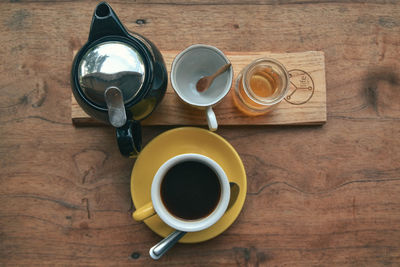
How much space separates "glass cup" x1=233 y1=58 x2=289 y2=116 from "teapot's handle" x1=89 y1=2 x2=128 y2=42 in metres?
0.29

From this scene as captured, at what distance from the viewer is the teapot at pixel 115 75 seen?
0.57m

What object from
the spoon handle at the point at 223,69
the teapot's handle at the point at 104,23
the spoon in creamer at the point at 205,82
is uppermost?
the teapot's handle at the point at 104,23

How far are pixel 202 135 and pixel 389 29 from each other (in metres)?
0.60

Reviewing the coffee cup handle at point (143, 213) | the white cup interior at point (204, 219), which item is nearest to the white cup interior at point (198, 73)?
the white cup interior at point (204, 219)

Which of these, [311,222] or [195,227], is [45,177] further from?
[311,222]

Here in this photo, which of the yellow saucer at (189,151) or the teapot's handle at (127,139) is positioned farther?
the yellow saucer at (189,151)

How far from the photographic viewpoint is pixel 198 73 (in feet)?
2.46

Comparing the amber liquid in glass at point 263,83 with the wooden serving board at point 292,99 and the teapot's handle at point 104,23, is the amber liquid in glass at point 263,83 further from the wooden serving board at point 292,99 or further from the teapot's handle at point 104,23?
the teapot's handle at point 104,23

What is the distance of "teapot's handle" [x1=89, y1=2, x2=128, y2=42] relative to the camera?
1.90 ft

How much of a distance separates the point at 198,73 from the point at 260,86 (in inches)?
6.3

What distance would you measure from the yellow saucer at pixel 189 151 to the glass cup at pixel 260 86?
0.11 meters

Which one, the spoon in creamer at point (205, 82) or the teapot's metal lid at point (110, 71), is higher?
the teapot's metal lid at point (110, 71)

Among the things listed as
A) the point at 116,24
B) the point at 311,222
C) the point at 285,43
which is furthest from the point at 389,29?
the point at 116,24

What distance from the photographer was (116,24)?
1.94 ft
